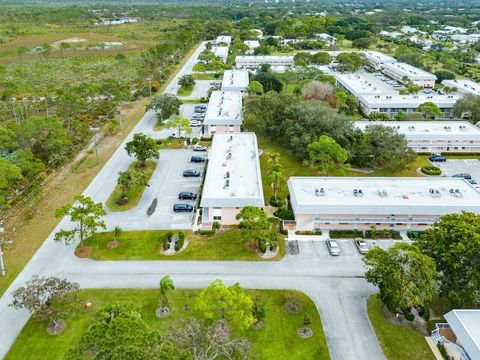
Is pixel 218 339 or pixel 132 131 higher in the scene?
pixel 218 339

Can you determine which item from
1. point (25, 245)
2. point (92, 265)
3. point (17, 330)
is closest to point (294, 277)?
point (92, 265)

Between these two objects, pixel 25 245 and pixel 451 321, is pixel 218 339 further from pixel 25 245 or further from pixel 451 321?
pixel 25 245

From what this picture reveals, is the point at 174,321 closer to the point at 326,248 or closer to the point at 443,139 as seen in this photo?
the point at 326,248

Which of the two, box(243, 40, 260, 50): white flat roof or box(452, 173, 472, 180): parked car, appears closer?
box(452, 173, 472, 180): parked car

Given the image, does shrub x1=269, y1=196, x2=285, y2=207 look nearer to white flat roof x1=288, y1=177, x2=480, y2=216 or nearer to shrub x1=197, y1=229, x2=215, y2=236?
white flat roof x1=288, y1=177, x2=480, y2=216

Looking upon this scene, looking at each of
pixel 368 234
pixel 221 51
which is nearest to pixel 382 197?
pixel 368 234

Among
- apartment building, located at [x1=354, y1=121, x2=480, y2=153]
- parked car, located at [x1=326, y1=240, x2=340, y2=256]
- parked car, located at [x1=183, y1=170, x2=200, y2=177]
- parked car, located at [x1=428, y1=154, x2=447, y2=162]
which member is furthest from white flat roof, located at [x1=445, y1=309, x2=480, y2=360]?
apartment building, located at [x1=354, y1=121, x2=480, y2=153]

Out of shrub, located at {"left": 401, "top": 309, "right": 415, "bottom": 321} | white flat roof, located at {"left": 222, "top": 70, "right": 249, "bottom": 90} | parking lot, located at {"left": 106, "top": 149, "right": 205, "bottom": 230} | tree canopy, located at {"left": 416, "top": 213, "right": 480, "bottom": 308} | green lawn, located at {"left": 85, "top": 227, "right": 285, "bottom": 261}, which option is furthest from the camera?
white flat roof, located at {"left": 222, "top": 70, "right": 249, "bottom": 90}
